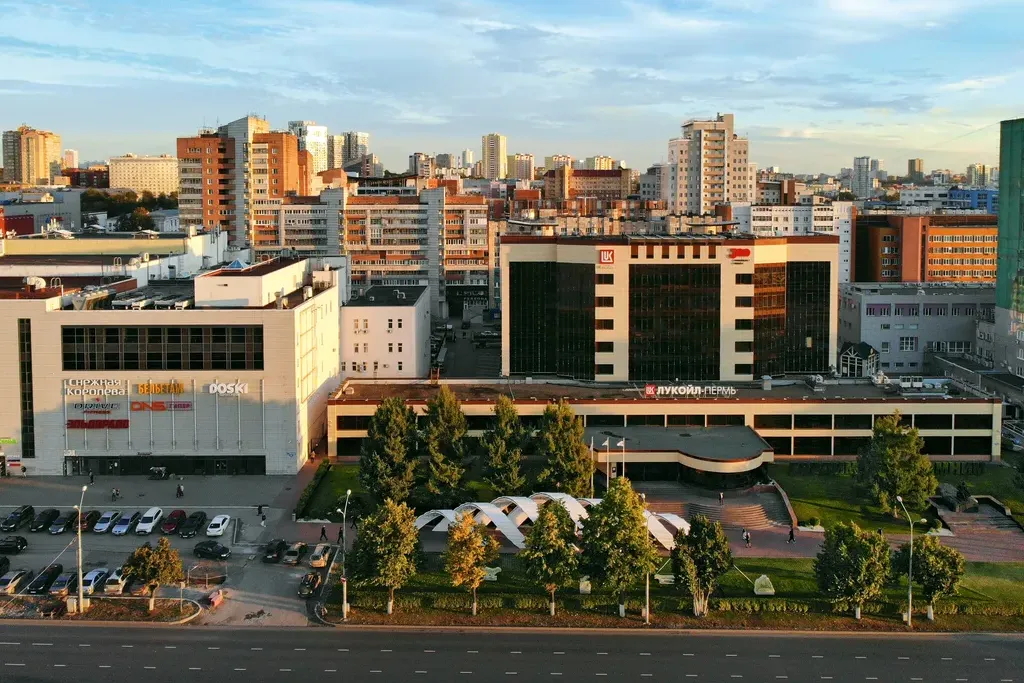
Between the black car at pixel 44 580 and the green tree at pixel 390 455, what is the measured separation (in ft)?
54.7

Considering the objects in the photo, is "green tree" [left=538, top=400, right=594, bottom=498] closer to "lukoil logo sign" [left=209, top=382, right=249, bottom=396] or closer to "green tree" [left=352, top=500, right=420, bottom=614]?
"green tree" [left=352, top=500, right=420, bottom=614]

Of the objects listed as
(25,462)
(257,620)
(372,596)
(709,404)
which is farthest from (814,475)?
(25,462)

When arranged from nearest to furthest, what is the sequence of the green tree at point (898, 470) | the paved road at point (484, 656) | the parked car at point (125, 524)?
1. the paved road at point (484, 656)
2. the parked car at point (125, 524)
3. the green tree at point (898, 470)

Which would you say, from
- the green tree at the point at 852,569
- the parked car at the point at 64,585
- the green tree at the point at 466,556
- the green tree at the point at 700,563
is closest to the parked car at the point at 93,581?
the parked car at the point at 64,585

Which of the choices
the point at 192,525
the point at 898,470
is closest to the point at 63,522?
the point at 192,525

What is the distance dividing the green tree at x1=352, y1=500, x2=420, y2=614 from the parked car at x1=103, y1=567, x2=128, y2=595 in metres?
11.2

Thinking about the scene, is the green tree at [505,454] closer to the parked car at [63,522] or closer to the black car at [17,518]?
the parked car at [63,522]

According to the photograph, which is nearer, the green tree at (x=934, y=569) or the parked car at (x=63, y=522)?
the green tree at (x=934, y=569)

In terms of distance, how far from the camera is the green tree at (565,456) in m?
61.6

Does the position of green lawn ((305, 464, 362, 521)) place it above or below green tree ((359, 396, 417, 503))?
below

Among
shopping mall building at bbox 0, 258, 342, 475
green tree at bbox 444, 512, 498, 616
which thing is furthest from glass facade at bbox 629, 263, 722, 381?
green tree at bbox 444, 512, 498, 616

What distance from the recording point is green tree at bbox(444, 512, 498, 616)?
159ft

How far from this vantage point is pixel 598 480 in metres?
67.9

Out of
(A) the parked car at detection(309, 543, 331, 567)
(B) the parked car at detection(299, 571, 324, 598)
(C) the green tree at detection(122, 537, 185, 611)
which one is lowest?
(B) the parked car at detection(299, 571, 324, 598)
